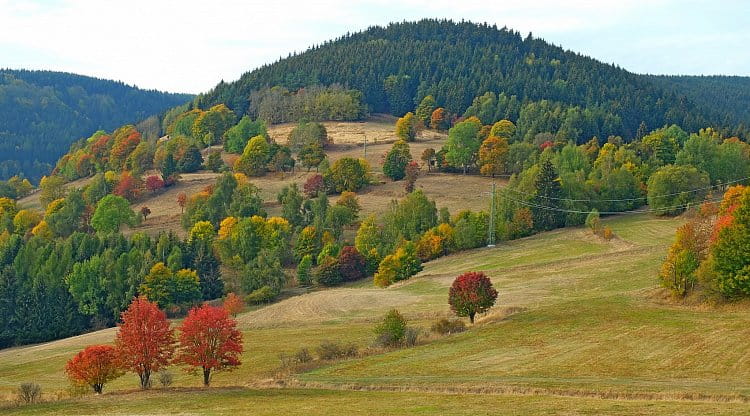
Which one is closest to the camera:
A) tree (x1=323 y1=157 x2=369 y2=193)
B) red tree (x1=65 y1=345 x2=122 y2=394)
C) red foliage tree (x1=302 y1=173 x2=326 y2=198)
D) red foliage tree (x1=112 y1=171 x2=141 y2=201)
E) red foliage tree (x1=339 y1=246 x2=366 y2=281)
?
red tree (x1=65 y1=345 x2=122 y2=394)

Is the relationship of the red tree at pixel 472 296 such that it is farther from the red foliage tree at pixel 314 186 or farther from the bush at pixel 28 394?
the red foliage tree at pixel 314 186

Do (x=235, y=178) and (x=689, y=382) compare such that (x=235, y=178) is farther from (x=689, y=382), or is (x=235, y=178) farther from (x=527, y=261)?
(x=689, y=382)

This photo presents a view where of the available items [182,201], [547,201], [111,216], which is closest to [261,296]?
[547,201]

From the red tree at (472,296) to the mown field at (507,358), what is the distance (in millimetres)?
1600

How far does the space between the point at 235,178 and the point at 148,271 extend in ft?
160

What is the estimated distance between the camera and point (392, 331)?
245 ft

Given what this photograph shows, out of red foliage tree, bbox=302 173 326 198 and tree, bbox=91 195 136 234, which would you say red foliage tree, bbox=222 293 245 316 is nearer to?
tree, bbox=91 195 136 234

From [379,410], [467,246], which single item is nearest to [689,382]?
[379,410]

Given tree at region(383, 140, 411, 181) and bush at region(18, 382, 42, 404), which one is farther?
tree at region(383, 140, 411, 181)

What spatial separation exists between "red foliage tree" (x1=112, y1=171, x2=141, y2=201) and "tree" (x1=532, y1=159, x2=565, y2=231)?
91844 millimetres

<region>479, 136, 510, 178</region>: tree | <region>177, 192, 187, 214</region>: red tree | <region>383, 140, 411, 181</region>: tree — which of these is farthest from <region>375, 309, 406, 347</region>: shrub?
<region>177, 192, 187, 214</region>: red tree

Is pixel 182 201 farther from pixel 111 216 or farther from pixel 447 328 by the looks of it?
pixel 447 328

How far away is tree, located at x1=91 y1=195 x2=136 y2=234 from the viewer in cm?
16900

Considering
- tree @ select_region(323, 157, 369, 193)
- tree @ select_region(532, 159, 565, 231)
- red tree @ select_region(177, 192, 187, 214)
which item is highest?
tree @ select_region(323, 157, 369, 193)
